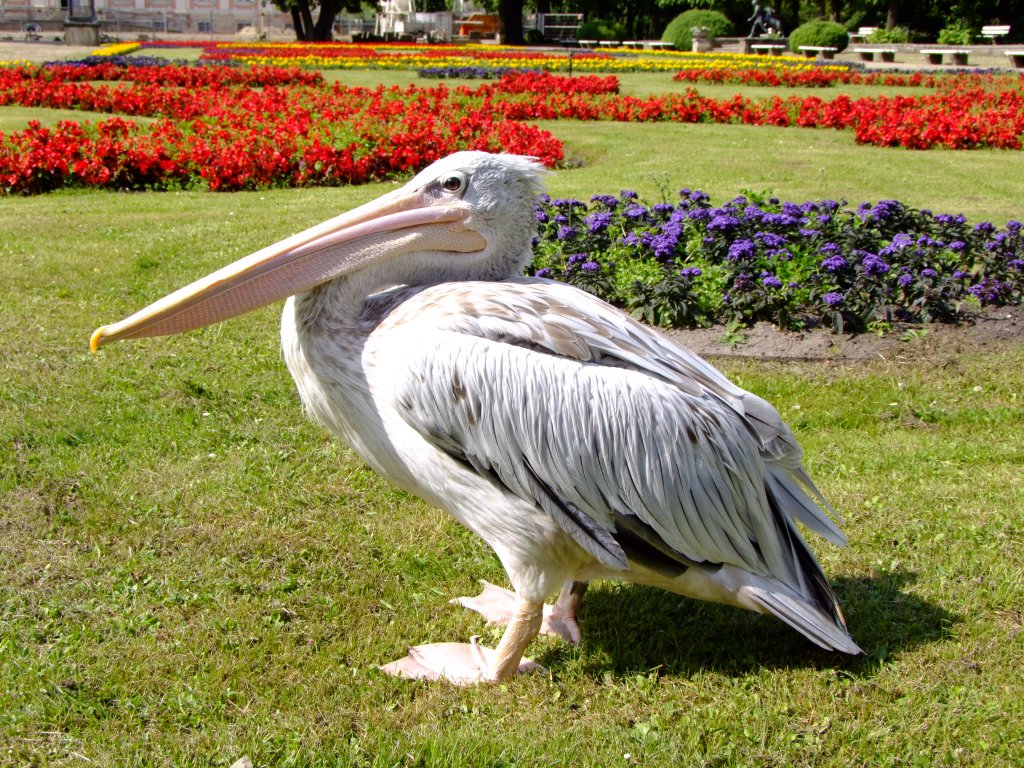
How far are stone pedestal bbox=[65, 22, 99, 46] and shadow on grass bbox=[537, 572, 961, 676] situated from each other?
3486 cm

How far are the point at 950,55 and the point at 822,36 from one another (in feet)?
17.5

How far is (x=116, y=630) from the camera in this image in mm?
2961

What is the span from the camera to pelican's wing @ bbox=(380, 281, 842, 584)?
246cm

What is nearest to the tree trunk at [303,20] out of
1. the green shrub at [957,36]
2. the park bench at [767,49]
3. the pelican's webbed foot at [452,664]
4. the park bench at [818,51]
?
the park bench at [767,49]

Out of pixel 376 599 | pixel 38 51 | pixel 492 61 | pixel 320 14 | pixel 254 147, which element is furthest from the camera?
pixel 320 14

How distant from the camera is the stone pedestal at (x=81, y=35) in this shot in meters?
32.3

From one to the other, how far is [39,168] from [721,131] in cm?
858

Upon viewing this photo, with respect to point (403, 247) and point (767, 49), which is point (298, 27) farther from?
point (403, 247)

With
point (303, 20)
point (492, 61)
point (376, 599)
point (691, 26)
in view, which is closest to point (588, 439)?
point (376, 599)

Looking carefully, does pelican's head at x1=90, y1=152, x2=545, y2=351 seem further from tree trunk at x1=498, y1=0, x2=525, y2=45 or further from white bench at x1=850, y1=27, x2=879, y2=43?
white bench at x1=850, y1=27, x2=879, y2=43

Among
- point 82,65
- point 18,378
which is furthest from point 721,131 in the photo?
point 82,65

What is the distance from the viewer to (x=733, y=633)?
305 cm

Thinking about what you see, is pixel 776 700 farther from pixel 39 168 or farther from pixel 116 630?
pixel 39 168

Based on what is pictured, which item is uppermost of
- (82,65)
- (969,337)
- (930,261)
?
(82,65)
